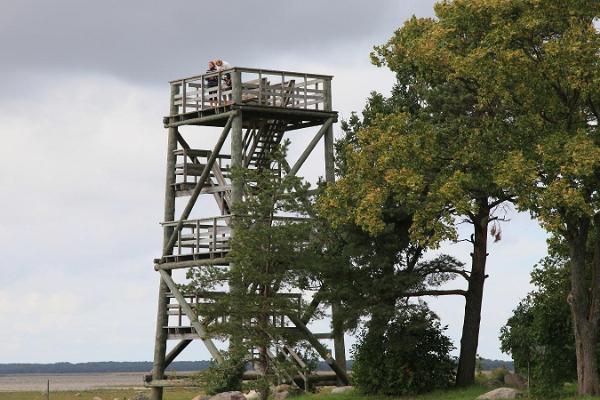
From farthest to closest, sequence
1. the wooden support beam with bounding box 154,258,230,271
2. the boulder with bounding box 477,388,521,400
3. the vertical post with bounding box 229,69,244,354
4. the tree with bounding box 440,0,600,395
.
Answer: the wooden support beam with bounding box 154,258,230,271 < the vertical post with bounding box 229,69,244,354 < the boulder with bounding box 477,388,521,400 < the tree with bounding box 440,0,600,395

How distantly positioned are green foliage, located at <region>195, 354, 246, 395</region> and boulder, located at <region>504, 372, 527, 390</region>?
9.40 metres

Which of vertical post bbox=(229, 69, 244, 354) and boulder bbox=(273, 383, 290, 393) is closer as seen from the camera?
boulder bbox=(273, 383, 290, 393)

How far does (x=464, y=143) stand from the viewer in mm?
39250

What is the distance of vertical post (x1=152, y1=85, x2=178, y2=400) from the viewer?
48.1 metres

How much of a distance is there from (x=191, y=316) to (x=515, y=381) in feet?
40.6

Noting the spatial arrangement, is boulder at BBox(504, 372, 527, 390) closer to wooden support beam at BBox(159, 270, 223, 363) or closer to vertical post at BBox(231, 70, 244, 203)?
wooden support beam at BBox(159, 270, 223, 363)

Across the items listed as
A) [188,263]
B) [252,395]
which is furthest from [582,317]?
[188,263]

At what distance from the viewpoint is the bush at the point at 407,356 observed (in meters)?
41.7

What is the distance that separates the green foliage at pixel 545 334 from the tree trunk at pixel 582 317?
1.65 metres

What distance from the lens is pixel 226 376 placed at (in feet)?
139

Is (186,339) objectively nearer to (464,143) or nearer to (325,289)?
(325,289)

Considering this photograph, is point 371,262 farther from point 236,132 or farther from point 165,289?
point 165,289

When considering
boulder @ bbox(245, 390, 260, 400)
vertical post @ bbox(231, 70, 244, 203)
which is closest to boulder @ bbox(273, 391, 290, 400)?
boulder @ bbox(245, 390, 260, 400)

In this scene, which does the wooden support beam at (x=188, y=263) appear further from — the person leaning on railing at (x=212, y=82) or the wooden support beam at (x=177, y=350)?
the person leaning on railing at (x=212, y=82)
